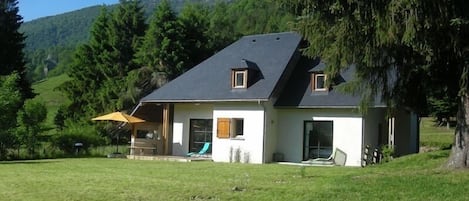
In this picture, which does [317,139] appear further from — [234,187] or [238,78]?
[234,187]

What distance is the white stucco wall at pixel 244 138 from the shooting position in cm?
2456

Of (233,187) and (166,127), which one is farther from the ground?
(166,127)

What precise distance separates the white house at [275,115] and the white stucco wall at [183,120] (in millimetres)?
43

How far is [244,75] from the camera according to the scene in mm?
25672

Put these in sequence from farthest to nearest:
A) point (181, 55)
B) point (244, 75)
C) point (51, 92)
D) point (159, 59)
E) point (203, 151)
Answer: point (51, 92) → point (181, 55) → point (159, 59) → point (203, 151) → point (244, 75)

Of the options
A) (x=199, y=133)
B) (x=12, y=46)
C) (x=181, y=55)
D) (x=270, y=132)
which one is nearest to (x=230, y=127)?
(x=270, y=132)

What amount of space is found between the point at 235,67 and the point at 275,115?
287 centimetres

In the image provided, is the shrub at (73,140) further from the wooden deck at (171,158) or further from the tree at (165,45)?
the tree at (165,45)

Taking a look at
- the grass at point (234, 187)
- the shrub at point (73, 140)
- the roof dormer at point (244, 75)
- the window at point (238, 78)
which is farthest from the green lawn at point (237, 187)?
the shrub at point (73, 140)

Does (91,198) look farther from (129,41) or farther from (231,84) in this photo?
(129,41)

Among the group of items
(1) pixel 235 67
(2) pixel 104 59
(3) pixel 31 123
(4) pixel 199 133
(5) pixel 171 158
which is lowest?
(5) pixel 171 158

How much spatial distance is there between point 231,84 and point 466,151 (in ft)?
44.6

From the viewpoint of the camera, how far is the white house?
23.7m

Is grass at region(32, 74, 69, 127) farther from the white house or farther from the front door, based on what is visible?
the front door
